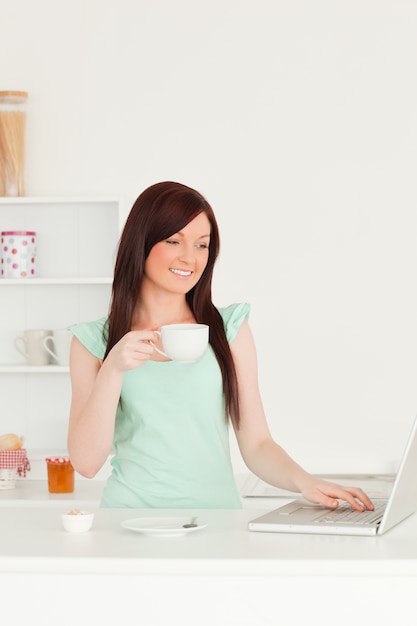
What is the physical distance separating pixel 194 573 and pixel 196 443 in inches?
26.5

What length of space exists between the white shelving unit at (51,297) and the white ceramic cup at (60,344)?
4.1 inches

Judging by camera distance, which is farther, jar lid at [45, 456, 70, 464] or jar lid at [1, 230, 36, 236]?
jar lid at [1, 230, 36, 236]

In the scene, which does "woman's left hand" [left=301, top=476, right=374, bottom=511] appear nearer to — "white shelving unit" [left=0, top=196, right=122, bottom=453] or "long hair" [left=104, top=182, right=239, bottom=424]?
"long hair" [left=104, top=182, right=239, bottom=424]

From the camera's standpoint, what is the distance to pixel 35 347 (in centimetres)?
358

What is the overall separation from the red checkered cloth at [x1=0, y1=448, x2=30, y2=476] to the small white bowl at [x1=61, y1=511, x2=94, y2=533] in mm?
1683

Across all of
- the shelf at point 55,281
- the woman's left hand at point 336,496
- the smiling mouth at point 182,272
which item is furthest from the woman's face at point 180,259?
the shelf at point 55,281

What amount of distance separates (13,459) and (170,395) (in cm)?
134

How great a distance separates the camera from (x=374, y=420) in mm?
3613

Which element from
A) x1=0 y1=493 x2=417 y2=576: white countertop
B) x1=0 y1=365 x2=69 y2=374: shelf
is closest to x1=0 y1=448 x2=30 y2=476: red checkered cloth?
x1=0 y1=365 x2=69 y2=374: shelf

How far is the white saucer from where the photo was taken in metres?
1.65

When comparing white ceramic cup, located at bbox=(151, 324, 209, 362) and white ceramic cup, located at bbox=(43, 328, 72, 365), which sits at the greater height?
white ceramic cup, located at bbox=(151, 324, 209, 362)

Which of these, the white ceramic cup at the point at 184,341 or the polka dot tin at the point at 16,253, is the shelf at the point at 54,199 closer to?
the polka dot tin at the point at 16,253

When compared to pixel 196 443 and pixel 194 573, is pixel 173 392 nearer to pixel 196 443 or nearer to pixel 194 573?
pixel 196 443

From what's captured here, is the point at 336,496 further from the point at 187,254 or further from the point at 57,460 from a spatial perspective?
A: the point at 57,460
